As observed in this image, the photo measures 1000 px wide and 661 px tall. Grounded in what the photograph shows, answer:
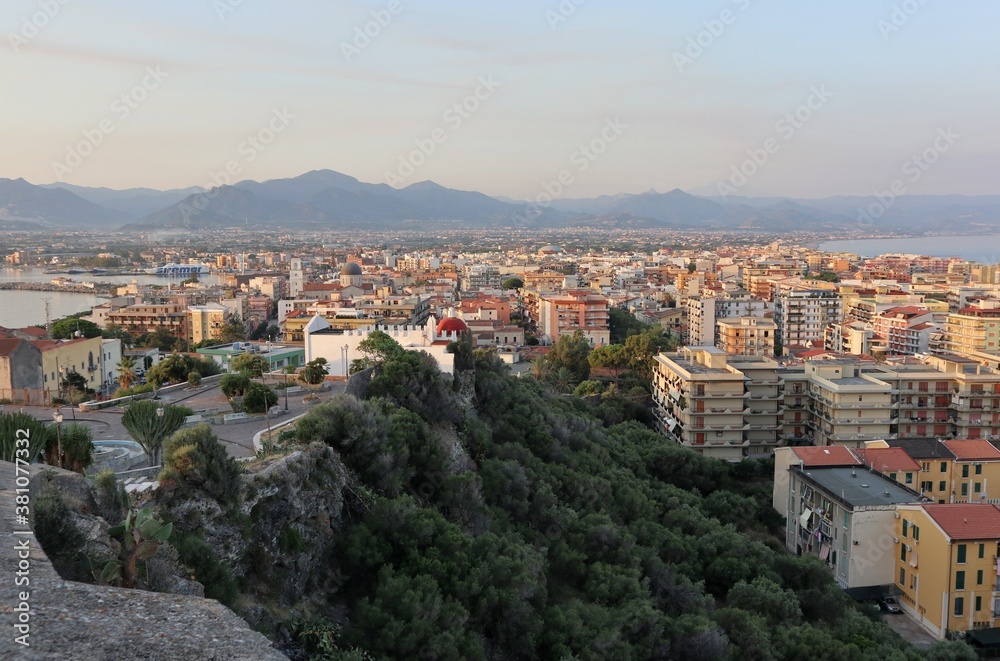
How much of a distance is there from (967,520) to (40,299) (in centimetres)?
8100

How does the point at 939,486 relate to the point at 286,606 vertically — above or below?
below

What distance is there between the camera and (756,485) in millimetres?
22938

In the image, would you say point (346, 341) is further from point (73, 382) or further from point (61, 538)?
point (61, 538)

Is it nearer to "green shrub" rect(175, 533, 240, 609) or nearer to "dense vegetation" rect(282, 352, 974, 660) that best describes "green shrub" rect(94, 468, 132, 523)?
"green shrub" rect(175, 533, 240, 609)

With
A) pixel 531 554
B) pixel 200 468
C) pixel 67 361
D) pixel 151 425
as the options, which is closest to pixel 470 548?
pixel 531 554

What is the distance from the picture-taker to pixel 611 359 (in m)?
34.7

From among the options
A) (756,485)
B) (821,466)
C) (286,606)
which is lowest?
(756,485)

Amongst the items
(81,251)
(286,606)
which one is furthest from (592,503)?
(81,251)

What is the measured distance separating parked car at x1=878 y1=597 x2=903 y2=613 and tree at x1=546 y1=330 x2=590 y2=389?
17347 mm

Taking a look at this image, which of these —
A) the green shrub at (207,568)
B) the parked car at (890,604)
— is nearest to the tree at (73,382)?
the green shrub at (207,568)

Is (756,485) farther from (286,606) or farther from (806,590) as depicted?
(286,606)

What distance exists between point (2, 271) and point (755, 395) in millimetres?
111842

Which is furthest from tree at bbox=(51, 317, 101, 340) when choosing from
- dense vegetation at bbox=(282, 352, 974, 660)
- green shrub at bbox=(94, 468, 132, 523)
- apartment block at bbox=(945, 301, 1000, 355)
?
apartment block at bbox=(945, 301, 1000, 355)

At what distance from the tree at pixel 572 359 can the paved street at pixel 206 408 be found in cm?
1833
